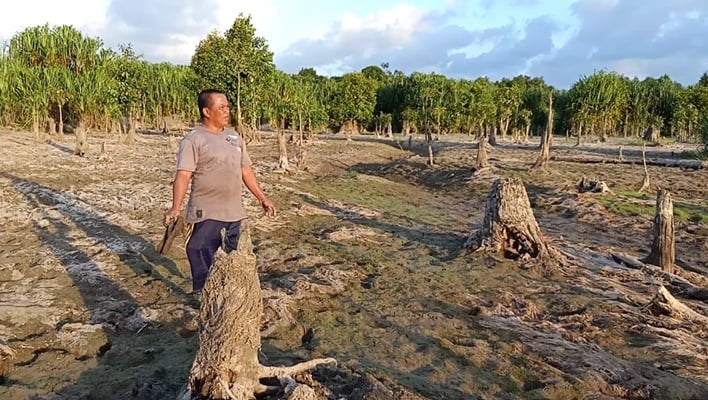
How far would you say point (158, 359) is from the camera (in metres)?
4.35

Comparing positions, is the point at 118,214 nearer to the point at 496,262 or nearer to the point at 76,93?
the point at 496,262

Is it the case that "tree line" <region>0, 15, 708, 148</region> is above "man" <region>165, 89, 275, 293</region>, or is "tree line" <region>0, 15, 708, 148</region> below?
above

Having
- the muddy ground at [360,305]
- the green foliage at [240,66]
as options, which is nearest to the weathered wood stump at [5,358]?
the muddy ground at [360,305]

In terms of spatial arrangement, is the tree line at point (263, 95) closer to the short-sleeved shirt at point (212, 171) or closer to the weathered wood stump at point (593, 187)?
the weathered wood stump at point (593, 187)

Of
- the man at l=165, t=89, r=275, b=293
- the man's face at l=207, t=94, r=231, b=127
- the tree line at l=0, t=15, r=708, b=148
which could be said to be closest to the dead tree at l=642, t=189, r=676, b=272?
the man at l=165, t=89, r=275, b=293

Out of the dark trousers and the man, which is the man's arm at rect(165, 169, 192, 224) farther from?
the dark trousers

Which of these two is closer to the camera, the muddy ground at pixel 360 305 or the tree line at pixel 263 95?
the muddy ground at pixel 360 305

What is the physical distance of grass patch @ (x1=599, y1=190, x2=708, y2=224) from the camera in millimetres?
12383

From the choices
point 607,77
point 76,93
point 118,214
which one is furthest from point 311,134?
point 118,214

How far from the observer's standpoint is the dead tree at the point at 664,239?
7969 mm

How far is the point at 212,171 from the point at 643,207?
1168 cm

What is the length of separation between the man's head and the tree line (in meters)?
16.0

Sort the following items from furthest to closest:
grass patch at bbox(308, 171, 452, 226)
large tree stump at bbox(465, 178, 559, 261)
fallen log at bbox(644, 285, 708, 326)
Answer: grass patch at bbox(308, 171, 452, 226), large tree stump at bbox(465, 178, 559, 261), fallen log at bbox(644, 285, 708, 326)

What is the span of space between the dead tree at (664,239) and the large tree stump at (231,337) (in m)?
6.37
